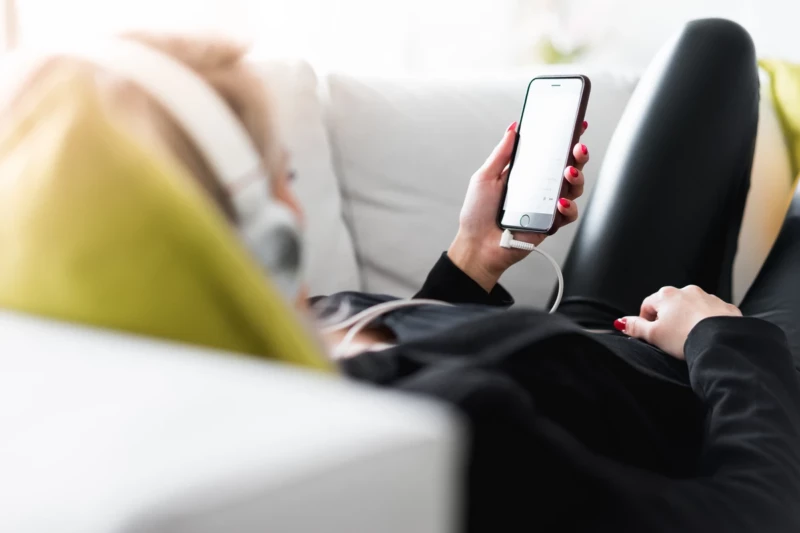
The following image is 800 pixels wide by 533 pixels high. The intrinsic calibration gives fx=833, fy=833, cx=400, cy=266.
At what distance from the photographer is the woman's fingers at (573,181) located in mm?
789

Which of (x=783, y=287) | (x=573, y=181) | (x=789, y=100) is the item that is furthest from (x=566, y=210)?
(x=789, y=100)

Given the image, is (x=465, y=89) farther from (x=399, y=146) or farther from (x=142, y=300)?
(x=142, y=300)

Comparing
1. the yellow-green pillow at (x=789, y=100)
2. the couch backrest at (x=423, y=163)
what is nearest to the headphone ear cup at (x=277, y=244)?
the couch backrest at (x=423, y=163)

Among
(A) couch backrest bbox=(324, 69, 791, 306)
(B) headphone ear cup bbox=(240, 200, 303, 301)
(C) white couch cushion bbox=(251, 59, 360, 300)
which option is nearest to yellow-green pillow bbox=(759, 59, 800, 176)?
(A) couch backrest bbox=(324, 69, 791, 306)

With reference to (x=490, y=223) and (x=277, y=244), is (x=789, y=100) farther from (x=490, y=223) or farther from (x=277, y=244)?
(x=277, y=244)

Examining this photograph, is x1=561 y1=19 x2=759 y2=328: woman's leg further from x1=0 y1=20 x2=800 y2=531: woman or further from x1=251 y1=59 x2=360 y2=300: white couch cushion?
x1=251 y1=59 x2=360 y2=300: white couch cushion

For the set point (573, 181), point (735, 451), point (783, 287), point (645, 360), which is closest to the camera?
point (735, 451)

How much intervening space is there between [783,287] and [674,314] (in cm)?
24

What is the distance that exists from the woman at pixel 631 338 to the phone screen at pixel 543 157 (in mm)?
20

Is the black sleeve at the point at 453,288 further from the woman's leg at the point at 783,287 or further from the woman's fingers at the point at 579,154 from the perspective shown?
the woman's leg at the point at 783,287

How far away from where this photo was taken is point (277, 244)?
12.8 inches

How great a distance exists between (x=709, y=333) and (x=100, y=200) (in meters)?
0.47

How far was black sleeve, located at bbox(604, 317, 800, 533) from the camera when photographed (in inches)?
14.5

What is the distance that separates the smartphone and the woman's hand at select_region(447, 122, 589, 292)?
1cm
